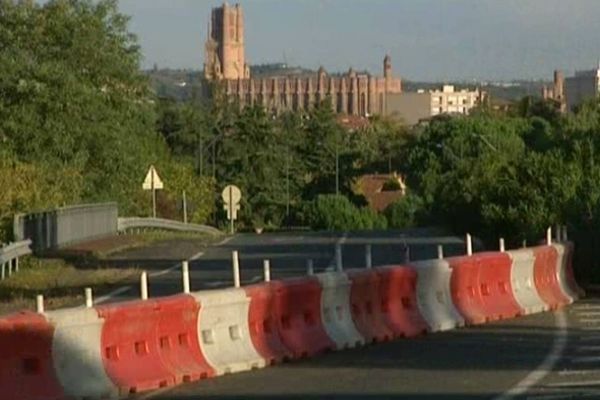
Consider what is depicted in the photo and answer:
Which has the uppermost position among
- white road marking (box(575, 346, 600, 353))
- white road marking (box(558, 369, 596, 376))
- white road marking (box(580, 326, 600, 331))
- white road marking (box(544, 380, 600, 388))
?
white road marking (box(544, 380, 600, 388))

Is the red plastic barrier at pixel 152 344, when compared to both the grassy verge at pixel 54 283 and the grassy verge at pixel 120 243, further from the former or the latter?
the grassy verge at pixel 120 243

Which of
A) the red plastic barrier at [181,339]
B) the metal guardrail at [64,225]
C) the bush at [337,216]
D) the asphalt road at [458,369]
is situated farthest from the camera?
the bush at [337,216]

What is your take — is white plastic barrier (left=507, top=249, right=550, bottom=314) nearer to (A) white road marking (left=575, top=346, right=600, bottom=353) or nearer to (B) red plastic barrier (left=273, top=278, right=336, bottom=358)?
(A) white road marking (left=575, top=346, right=600, bottom=353)

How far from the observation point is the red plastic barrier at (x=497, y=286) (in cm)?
2375

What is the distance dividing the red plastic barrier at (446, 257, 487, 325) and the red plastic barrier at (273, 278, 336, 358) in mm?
3864

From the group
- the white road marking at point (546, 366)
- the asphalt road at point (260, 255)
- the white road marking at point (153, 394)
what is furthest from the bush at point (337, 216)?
the white road marking at point (153, 394)

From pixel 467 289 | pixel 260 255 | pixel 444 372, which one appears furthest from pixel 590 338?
pixel 260 255

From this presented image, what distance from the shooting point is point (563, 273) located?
27.5 meters

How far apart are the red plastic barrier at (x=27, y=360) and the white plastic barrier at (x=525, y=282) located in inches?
424

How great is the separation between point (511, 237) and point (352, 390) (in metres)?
22.0

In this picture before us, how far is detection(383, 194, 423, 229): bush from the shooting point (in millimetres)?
101631

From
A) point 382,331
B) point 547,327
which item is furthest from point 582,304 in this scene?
→ point 382,331

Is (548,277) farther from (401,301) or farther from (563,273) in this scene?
(401,301)

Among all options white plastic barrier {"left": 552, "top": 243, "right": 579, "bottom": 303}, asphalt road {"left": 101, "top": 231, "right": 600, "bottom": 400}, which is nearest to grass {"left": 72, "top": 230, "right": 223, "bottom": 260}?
white plastic barrier {"left": 552, "top": 243, "right": 579, "bottom": 303}
